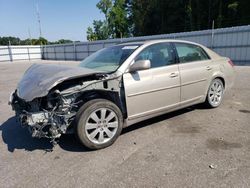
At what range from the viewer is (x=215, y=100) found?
16.5ft

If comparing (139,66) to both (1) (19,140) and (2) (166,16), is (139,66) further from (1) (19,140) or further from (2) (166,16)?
(2) (166,16)

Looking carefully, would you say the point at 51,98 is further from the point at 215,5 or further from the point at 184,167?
the point at 215,5

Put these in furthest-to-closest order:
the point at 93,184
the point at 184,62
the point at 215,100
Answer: the point at 215,100 → the point at 184,62 → the point at 93,184

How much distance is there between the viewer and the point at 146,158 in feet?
9.74

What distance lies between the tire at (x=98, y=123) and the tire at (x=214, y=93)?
96.5 inches

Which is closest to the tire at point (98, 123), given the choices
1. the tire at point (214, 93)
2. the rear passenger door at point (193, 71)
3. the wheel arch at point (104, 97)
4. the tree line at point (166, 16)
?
the wheel arch at point (104, 97)

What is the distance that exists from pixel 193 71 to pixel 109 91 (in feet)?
6.33

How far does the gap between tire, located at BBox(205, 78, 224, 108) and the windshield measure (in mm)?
2135

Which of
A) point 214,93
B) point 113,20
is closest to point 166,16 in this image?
point 113,20

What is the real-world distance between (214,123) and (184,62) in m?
1.29

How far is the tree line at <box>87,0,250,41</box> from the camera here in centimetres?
3111

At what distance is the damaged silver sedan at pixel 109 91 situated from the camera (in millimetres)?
3057

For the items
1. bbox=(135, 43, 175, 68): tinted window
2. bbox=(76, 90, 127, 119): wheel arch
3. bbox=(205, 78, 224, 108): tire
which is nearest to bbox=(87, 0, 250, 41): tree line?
bbox=(205, 78, 224, 108): tire

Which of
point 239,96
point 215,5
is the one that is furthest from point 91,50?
point 239,96
